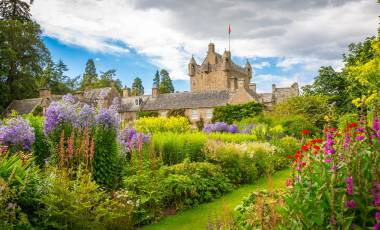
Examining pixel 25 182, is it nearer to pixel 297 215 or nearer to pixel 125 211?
pixel 125 211

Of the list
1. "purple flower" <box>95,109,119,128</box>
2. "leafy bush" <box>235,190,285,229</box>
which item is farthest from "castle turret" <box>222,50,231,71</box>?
"leafy bush" <box>235,190,285,229</box>

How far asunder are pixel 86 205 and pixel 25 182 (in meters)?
0.91

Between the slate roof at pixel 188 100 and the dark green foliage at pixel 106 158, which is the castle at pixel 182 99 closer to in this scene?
the slate roof at pixel 188 100

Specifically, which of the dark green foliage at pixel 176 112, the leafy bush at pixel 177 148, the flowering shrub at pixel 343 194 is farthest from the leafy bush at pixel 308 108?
the flowering shrub at pixel 343 194

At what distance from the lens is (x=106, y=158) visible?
7.19 meters

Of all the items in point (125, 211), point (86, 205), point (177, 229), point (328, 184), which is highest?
point (328, 184)

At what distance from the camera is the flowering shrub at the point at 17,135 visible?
6.77 metres

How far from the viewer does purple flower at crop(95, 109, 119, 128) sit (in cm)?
734

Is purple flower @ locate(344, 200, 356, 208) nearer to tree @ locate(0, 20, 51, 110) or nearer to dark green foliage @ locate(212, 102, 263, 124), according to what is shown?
dark green foliage @ locate(212, 102, 263, 124)

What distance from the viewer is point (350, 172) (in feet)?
8.79

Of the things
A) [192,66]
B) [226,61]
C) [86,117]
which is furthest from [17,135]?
[192,66]

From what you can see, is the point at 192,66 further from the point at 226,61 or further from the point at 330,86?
the point at 330,86

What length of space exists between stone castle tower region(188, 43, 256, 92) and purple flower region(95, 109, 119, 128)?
2141 inches

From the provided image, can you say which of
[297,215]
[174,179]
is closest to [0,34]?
[174,179]
